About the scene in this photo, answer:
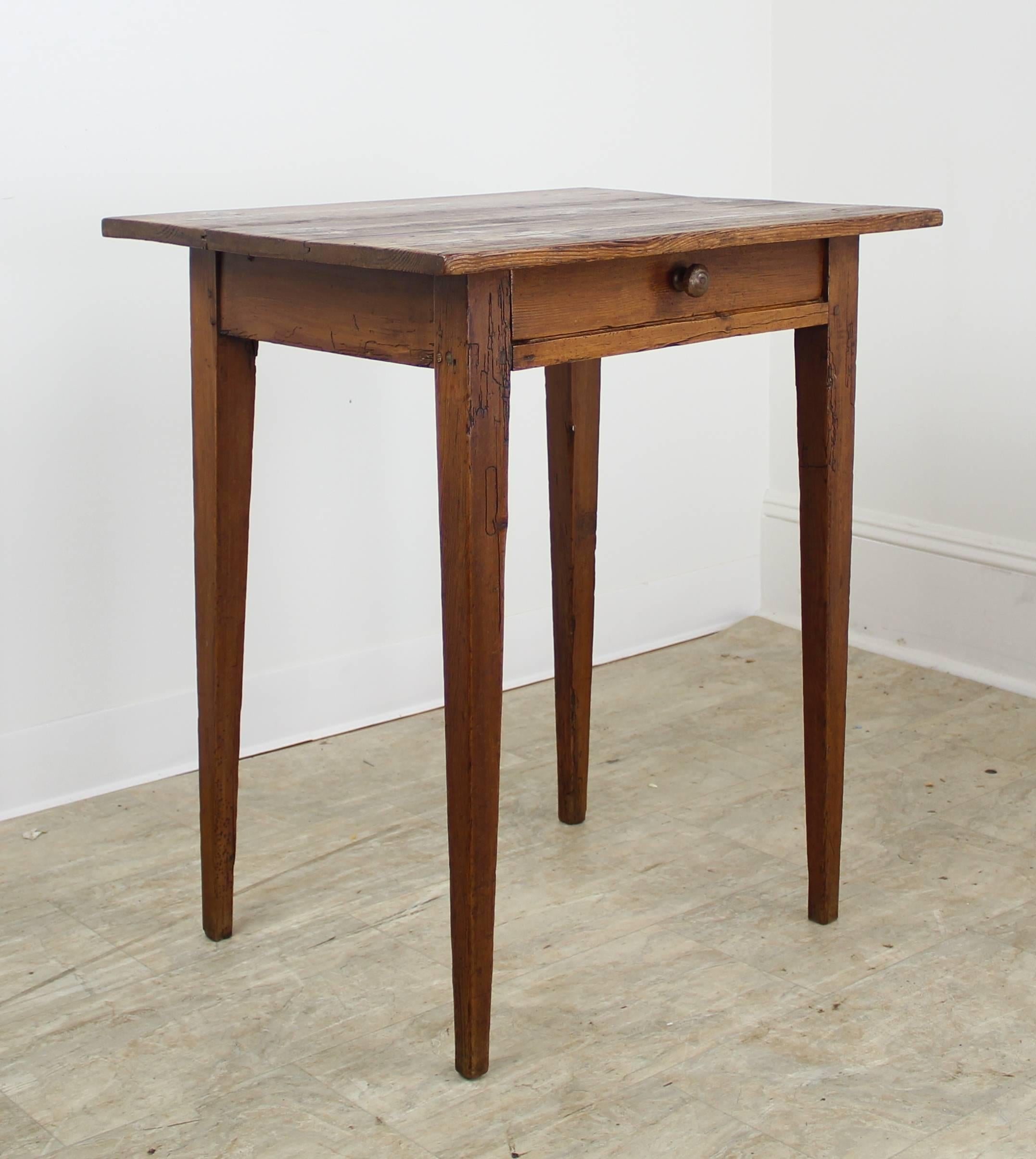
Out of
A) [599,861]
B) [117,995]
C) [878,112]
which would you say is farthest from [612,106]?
[117,995]

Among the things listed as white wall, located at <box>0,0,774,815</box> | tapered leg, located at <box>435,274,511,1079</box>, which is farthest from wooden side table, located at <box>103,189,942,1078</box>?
white wall, located at <box>0,0,774,815</box>

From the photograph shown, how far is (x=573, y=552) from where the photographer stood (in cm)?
194

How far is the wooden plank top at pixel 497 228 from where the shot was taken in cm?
126

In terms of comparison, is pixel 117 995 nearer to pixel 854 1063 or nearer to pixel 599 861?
pixel 599 861

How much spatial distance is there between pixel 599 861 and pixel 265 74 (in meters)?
1.21

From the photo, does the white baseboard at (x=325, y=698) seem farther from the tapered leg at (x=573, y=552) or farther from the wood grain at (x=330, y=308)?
the wood grain at (x=330, y=308)

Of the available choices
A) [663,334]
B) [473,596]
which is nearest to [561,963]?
[473,596]

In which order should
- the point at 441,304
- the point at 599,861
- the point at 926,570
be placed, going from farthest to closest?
the point at 926,570, the point at 599,861, the point at 441,304

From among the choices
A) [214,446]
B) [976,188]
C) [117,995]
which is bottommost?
[117,995]

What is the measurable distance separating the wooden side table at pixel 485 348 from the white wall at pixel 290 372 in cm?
45

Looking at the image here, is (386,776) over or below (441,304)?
below

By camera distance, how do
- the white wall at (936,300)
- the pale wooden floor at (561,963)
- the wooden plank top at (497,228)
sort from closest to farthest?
the wooden plank top at (497,228), the pale wooden floor at (561,963), the white wall at (936,300)

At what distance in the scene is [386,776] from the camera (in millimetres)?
2199

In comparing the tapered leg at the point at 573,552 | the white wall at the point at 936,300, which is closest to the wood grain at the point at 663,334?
the tapered leg at the point at 573,552
